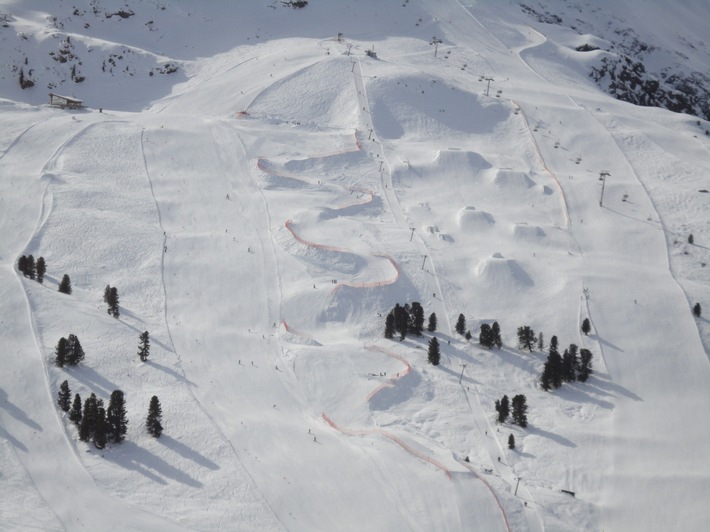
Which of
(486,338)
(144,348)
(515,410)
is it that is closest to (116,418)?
(144,348)

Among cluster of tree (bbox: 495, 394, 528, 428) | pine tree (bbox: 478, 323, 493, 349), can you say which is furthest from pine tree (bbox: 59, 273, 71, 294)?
cluster of tree (bbox: 495, 394, 528, 428)

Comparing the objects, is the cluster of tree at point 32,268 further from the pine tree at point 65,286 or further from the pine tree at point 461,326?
the pine tree at point 461,326

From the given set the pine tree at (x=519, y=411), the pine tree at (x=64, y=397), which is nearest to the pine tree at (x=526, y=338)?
the pine tree at (x=519, y=411)

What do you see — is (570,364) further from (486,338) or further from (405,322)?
(405,322)

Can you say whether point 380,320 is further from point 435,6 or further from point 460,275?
point 435,6

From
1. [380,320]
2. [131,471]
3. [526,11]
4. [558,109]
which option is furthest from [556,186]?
[526,11]

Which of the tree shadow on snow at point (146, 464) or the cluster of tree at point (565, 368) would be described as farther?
the cluster of tree at point (565, 368)
